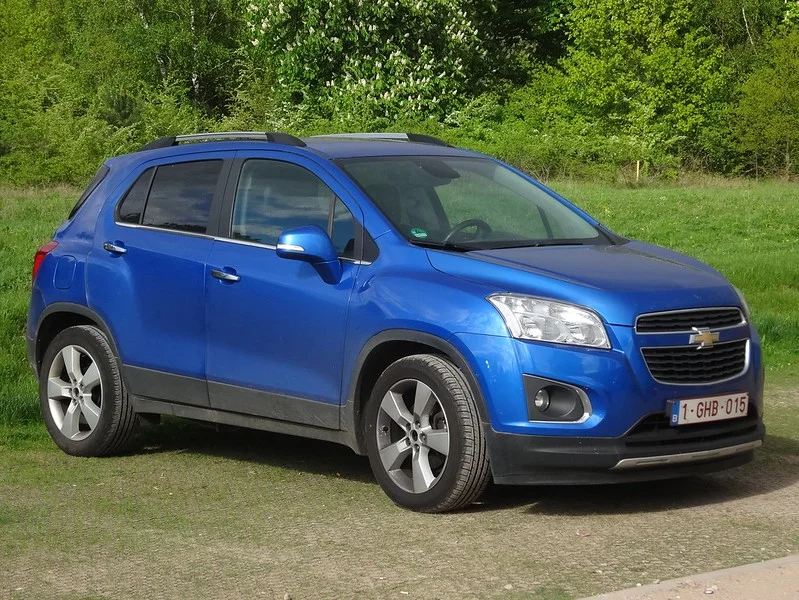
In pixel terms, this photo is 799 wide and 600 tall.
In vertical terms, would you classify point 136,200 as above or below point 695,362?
above

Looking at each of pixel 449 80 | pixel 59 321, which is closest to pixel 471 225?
pixel 59 321

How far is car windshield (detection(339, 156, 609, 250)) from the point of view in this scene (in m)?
6.73

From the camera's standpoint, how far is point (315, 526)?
6098mm

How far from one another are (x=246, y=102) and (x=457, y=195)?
131 ft

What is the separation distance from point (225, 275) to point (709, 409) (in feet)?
8.29

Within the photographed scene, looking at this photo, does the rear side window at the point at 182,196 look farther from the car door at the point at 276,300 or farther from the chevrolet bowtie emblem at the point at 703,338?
the chevrolet bowtie emblem at the point at 703,338

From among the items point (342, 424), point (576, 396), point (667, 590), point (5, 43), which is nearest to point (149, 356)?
point (342, 424)

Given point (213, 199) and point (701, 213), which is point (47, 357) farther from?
point (701, 213)

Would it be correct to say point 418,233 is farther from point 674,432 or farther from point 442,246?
point 674,432

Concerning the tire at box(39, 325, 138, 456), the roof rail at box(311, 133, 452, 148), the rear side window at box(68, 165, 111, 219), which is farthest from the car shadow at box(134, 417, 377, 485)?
the roof rail at box(311, 133, 452, 148)

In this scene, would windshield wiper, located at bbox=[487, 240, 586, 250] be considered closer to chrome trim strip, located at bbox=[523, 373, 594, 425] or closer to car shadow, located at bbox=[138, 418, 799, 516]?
chrome trim strip, located at bbox=[523, 373, 594, 425]

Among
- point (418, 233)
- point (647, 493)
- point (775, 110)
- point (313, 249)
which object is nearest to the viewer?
point (313, 249)

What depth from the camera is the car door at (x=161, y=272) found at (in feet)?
23.9

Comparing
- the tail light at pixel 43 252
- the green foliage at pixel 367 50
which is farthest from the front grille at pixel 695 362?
the green foliage at pixel 367 50
